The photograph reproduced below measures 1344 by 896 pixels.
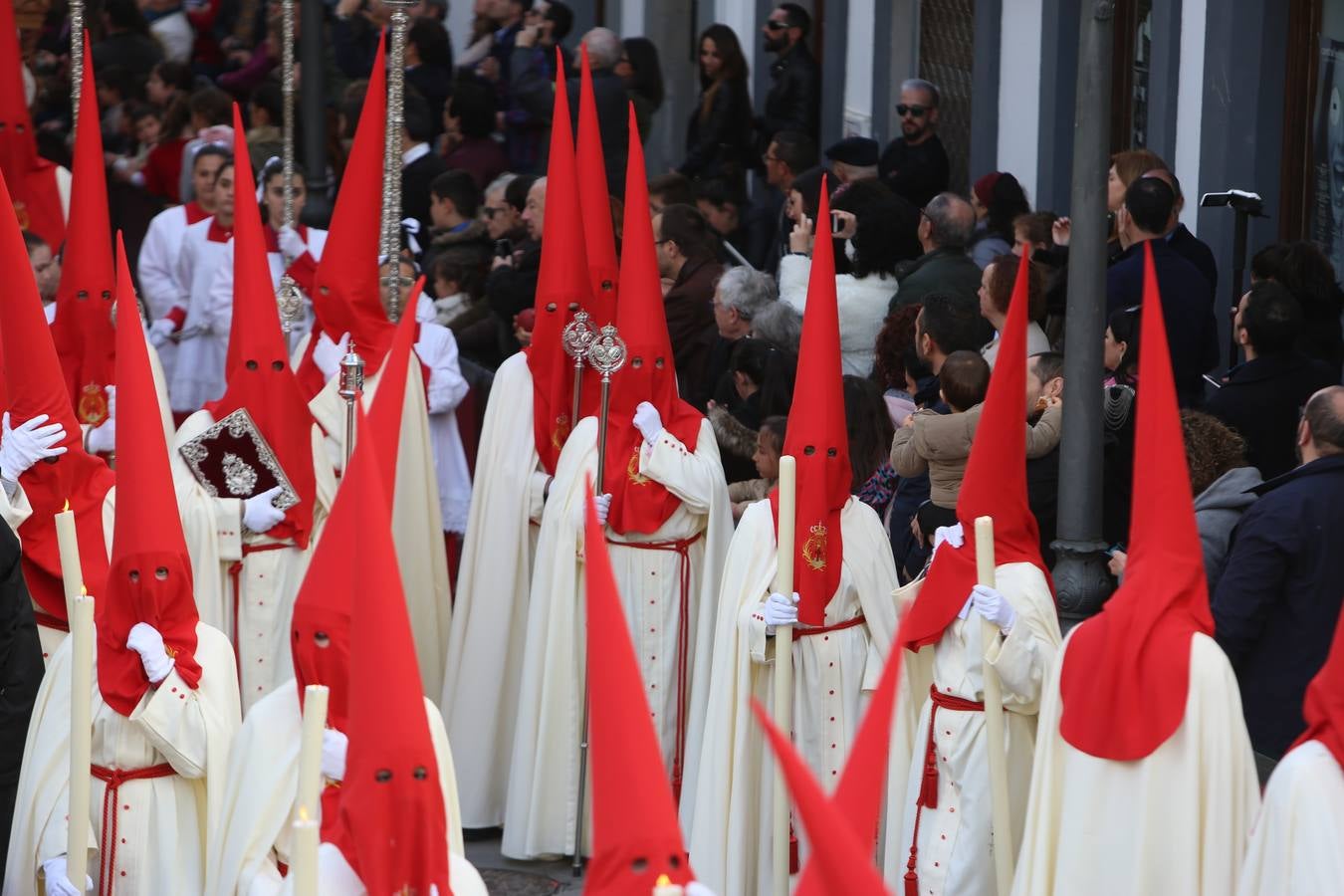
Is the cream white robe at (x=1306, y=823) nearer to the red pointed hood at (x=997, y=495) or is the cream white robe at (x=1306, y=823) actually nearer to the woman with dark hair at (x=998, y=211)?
the red pointed hood at (x=997, y=495)

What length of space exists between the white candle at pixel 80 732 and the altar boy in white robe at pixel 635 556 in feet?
9.11

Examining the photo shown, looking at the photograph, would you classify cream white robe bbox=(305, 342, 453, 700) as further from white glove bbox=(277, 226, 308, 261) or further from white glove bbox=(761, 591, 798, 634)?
white glove bbox=(761, 591, 798, 634)

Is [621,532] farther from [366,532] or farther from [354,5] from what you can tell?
[354,5]

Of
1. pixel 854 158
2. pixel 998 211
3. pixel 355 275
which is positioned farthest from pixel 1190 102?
pixel 355 275

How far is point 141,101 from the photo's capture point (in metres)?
14.7

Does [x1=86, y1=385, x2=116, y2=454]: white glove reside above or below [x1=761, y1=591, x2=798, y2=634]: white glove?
above

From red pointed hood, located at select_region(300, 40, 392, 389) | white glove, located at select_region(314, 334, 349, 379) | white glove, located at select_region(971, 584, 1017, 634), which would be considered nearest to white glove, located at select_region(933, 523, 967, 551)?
white glove, located at select_region(971, 584, 1017, 634)

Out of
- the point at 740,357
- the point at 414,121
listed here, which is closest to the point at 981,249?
the point at 740,357

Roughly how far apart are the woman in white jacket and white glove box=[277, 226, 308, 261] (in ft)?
7.22

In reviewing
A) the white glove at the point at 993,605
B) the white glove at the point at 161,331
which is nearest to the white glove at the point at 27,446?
the white glove at the point at 993,605

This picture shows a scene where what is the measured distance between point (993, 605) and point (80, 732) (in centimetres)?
241

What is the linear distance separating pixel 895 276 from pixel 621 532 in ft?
6.62

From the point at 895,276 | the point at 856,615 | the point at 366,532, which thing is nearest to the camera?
the point at 366,532

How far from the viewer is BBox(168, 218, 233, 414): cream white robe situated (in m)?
11.4
